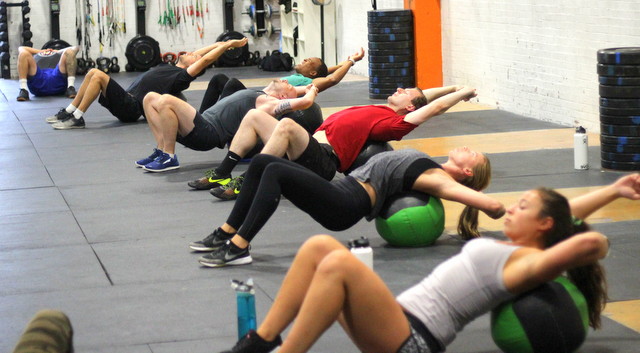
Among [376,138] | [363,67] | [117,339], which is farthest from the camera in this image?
[363,67]

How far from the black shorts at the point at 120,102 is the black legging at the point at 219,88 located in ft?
6.25

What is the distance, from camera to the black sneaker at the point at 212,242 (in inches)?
219

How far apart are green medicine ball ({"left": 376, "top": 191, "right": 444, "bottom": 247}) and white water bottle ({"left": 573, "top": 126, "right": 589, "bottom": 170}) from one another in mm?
2382

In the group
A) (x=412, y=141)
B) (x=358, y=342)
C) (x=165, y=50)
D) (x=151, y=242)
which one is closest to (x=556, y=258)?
(x=358, y=342)

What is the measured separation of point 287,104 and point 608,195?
366cm

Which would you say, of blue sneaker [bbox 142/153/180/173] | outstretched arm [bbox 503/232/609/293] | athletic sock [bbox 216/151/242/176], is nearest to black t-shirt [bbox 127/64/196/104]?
blue sneaker [bbox 142/153/180/173]

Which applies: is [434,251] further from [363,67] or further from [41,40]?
[41,40]

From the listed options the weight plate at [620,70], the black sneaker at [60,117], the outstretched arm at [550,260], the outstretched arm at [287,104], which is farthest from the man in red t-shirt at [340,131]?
the black sneaker at [60,117]

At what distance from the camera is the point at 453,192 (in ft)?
16.8

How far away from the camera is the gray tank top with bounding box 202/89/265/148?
8.22 m

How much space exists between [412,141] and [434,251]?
4001 millimetres

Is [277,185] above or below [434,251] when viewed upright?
above

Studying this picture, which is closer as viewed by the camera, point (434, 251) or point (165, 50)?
point (434, 251)

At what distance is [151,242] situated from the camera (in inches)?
241
